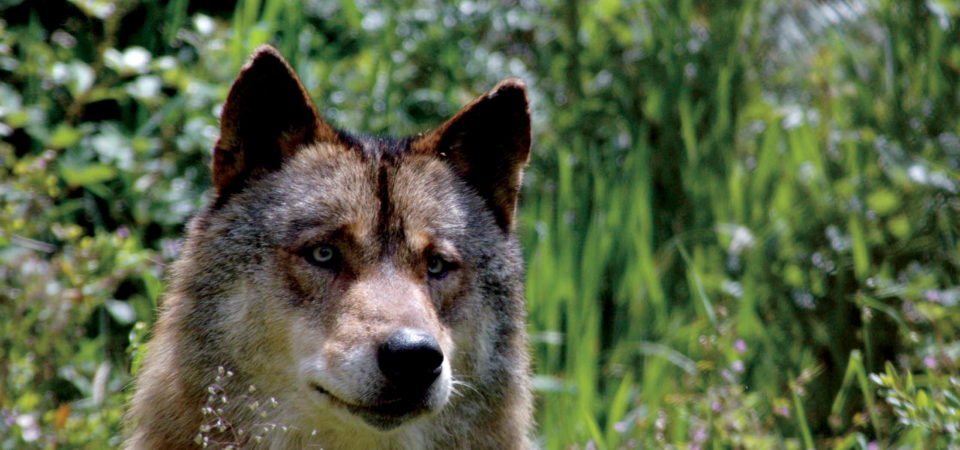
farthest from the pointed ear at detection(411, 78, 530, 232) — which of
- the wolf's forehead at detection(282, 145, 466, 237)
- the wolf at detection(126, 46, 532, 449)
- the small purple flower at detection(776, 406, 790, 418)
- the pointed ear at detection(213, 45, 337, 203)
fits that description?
the small purple flower at detection(776, 406, 790, 418)

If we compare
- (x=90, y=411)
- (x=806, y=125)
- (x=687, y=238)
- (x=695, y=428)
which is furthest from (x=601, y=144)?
(x=90, y=411)

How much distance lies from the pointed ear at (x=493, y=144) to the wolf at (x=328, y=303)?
0.07 feet

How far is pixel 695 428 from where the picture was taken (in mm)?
4270

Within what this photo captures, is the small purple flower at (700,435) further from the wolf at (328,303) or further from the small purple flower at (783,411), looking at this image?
the wolf at (328,303)

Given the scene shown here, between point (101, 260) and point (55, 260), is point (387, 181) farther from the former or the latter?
point (55, 260)

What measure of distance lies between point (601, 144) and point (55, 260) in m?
3.18

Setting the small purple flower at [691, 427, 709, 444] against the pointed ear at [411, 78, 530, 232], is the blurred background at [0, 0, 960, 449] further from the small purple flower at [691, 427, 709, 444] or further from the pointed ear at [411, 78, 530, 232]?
the pointed ear at [411, 78, 530, 232]

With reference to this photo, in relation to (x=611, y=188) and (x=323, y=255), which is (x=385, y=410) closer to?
(x=323, y=255)

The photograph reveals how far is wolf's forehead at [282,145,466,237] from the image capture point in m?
3.52

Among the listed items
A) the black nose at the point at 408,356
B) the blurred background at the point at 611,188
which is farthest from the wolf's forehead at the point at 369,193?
the blurred background at the point at 611,188

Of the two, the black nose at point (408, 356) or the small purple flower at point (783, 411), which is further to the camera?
the small purple flower at point (783, 411)

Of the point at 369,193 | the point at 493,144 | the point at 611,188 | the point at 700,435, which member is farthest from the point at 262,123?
the point at 611,188

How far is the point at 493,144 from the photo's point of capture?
4.12 meters

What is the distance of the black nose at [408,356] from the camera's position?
10.1ft
